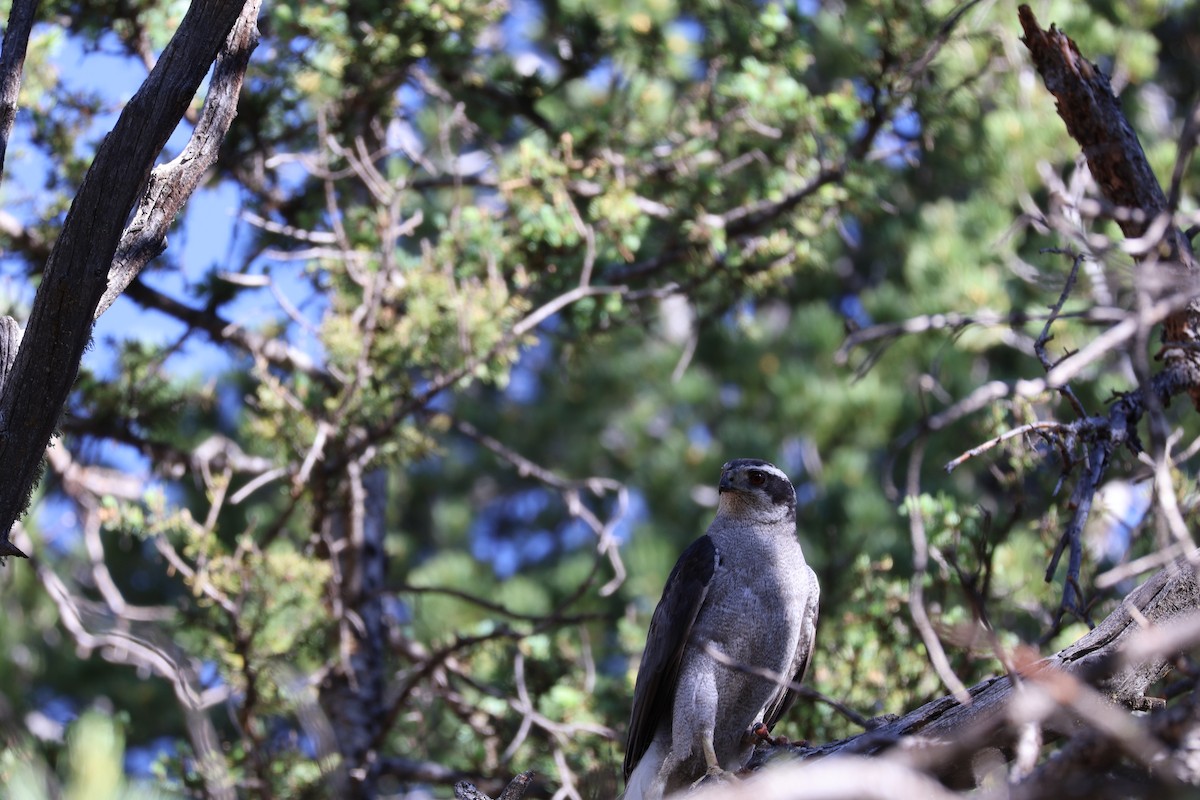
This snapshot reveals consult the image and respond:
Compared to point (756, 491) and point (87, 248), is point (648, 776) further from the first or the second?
point (87, 248)

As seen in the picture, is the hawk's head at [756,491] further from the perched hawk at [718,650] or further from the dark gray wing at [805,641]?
the dark gray wing at [805,641]

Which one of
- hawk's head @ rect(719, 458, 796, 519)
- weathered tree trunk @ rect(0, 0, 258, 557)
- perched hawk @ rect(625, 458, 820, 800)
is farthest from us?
hawk's head @ rect(719, 458, 796, 519)

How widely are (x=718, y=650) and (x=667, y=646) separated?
0.73 feet

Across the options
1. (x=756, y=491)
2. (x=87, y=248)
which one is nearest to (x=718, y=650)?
(x=756, y=491)

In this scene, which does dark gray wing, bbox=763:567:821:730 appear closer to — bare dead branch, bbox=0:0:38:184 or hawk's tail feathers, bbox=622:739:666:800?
hawk's tail feathers, bbox=622:739:666:800

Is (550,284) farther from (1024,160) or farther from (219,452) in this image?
(1024,160)

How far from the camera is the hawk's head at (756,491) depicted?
491cm

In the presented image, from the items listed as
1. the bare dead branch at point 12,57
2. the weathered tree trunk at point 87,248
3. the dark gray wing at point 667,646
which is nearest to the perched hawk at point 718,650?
the dark gray wing at point 667,646

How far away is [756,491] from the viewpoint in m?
4.91

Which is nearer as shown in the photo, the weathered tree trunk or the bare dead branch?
the weathered tree trunk

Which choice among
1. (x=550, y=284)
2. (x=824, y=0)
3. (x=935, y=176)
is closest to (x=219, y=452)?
(x=550, y=284)

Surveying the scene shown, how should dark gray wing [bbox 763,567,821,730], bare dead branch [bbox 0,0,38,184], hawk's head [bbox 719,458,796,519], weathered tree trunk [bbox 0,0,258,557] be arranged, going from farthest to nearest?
1. hawk's head [bbox 719,458,796,519]
2. dark gray wing [bbox 763,567,821,730]
3. bare dead branch [bbox 0,0,38,184]
4. weathered tree trunk [bbox 0,0,258,557]

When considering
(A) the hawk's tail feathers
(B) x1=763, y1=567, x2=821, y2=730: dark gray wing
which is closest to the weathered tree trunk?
(A) the hawk's tail feathers

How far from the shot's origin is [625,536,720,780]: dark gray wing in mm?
4566
